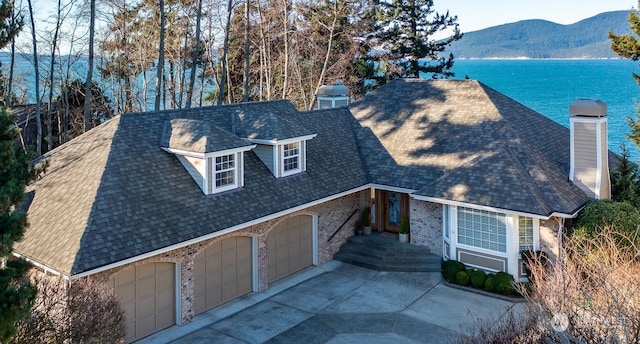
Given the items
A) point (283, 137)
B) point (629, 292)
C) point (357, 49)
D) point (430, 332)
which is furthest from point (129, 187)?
point (357, 49)

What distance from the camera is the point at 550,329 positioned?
27.3 feet

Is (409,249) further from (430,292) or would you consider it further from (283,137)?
(283,137)

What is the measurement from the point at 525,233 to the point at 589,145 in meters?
3.65

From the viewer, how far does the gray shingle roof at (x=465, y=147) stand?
16.6m

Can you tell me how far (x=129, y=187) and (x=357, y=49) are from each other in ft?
84.1

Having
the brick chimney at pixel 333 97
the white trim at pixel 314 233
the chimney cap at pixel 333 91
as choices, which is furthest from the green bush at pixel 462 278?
the chimney cap at pixel 333 91

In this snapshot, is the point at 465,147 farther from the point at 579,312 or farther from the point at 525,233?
the point at 579,312

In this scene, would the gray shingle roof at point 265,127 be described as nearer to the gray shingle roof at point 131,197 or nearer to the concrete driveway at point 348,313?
the gray shingle roof at point 131,197

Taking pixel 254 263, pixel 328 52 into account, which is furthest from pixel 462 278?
pixel 328 52

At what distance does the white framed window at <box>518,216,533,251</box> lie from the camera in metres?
16.3

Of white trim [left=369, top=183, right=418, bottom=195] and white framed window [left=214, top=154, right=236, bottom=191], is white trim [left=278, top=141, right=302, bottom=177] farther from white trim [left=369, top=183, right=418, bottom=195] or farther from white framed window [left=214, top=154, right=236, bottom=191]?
white trim [left=369, top=183, right=418, bottom=195]

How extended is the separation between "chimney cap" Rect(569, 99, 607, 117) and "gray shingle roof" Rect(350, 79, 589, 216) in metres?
2.00

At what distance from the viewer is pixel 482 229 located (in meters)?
17.0

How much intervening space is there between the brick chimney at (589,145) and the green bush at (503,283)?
161 inches
